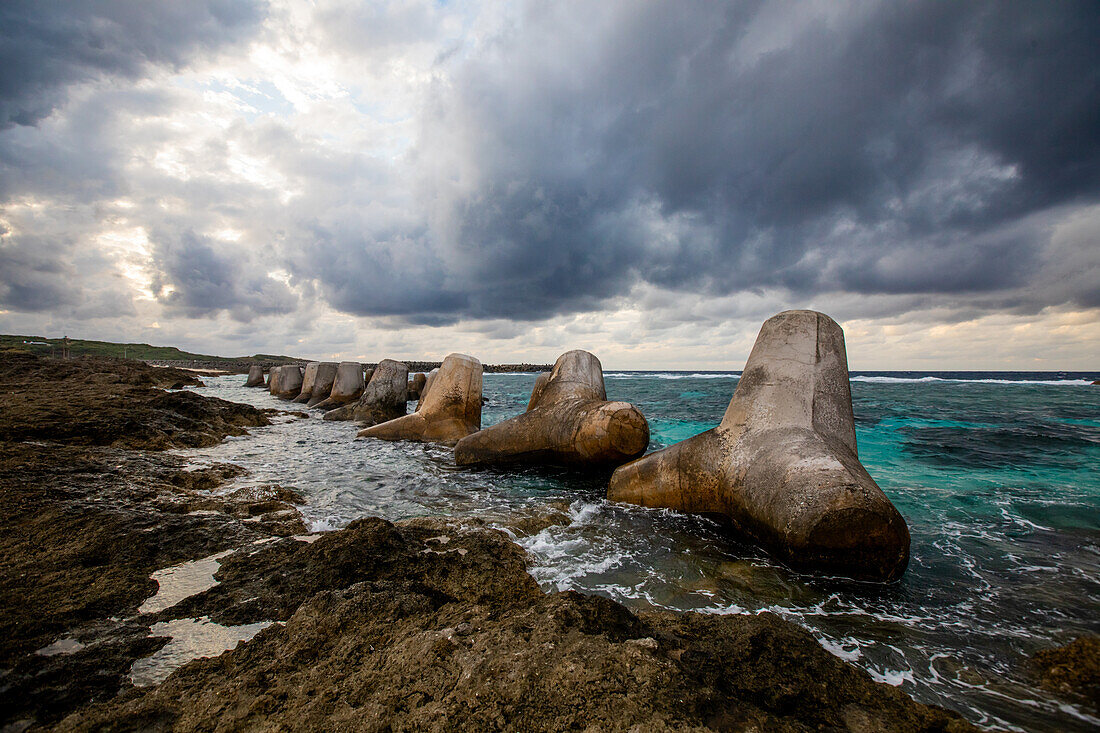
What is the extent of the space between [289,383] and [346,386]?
25.5ft

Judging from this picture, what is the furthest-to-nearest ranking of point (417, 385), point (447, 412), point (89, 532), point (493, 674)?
point (417, 385) → point (447, 412) → point (89, 532) → point (493, 674)

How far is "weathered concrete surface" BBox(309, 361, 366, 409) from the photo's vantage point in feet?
49.0

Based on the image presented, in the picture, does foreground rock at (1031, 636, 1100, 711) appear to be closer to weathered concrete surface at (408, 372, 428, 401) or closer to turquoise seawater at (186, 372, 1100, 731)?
turquoise seawater at (186, 372, 1100, 731)

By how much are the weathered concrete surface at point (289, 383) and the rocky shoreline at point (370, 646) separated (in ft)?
60.9

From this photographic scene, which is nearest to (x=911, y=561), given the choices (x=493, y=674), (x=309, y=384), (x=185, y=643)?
(x=493, y=674)

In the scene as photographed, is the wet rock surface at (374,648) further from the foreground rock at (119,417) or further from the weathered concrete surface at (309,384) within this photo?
the weathered concrete surface at (309,384)

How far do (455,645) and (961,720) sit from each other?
1.95 m

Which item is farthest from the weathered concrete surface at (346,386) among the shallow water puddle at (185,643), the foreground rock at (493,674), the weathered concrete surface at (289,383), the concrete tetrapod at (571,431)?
the shallow water puddle at (185,643)

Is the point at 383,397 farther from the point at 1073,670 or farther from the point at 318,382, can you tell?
the point at 1073,670

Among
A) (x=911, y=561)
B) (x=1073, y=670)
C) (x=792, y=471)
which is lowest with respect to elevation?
(x=911, y=561)

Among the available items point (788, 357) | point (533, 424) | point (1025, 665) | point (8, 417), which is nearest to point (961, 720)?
point (1025, 665)

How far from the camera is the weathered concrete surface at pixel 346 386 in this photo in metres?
14.9

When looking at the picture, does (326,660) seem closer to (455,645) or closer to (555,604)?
(455,645)

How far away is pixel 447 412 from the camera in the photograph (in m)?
9.55
